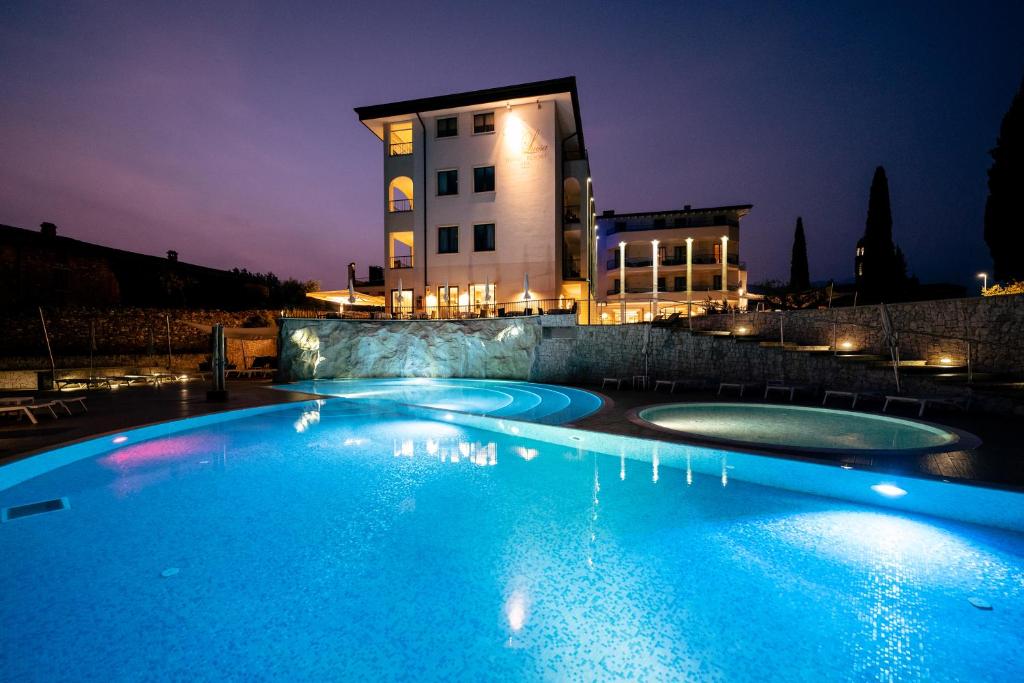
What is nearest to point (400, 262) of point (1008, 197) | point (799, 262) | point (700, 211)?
point (700, 211)

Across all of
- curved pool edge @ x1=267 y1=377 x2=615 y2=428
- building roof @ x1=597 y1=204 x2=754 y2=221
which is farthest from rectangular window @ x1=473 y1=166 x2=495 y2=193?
building roof @ x1=597 y1=204 x2=754 y2=221

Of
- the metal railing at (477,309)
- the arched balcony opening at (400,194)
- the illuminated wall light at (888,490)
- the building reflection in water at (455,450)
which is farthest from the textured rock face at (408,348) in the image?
the illuminated wall light at (888,490)

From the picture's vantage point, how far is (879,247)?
23.7m

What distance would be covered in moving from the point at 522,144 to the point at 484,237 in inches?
208

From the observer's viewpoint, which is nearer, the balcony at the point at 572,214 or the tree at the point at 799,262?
the balcony at the point at 572,214

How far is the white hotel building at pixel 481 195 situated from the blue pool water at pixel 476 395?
566 cm

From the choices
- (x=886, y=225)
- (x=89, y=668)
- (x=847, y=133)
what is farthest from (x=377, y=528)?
(x=847, y=133)

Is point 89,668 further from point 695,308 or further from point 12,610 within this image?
point 695,308

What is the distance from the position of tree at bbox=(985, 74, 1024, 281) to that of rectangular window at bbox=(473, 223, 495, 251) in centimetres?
2268

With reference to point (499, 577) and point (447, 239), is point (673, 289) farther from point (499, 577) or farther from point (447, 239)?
point (499, 577)

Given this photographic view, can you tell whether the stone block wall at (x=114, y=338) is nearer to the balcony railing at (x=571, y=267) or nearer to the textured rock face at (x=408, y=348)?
the textured rock face at (x=408, y=348)

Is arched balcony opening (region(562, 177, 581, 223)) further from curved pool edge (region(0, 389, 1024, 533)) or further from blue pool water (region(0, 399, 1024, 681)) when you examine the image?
blue pool water (region(0, 399, 1024, 681))

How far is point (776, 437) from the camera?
6805 mm

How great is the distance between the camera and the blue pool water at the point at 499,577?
2432 mm
